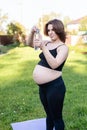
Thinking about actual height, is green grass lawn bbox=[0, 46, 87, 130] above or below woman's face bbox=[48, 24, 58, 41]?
below

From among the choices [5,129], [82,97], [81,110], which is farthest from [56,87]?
[82,97]

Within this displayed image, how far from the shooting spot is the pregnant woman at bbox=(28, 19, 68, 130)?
2947 mm

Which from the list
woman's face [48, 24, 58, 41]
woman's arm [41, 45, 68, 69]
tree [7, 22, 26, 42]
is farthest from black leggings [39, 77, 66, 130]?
tree [7, 22, 26, 42]

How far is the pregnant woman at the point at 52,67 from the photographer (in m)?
2.95

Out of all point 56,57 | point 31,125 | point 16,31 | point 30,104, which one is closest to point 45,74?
point 56,57

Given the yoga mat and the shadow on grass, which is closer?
the yoga mat

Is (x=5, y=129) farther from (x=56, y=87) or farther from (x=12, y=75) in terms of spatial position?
(x=12, y=75)

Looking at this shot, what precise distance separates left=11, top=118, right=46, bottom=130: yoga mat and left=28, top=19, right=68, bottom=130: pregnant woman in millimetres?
896

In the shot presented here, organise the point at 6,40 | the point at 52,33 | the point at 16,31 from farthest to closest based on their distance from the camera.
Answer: the point at 16,31
the point at 6,40
the point at 52,33

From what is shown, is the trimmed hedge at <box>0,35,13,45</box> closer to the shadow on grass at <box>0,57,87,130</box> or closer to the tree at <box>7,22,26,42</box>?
the tree at <box>7,22,26,42</box>

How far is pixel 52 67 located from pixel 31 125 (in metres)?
1.56

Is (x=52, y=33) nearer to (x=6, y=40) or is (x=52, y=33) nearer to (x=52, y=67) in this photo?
(x=52, y=67)

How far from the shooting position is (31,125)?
4242mm

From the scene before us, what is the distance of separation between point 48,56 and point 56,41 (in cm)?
30
